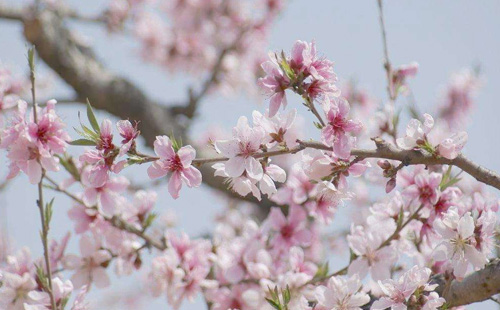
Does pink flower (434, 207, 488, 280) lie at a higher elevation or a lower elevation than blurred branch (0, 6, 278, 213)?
higher

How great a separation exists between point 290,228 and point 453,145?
3.61 ft

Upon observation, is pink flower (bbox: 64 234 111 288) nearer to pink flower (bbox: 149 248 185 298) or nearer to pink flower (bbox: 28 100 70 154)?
pink flower (bbox: 149 248 185 298)

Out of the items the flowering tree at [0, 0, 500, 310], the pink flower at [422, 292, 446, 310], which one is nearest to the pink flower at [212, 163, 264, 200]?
the flowering tree at [0, 0, 500, 310]

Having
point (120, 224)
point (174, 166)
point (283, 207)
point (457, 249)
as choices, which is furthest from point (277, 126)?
point (283, 207)

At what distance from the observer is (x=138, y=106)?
3859mm

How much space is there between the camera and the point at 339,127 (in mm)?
1430

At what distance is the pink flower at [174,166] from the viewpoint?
56.2 inches

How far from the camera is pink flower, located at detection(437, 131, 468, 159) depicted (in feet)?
4.65

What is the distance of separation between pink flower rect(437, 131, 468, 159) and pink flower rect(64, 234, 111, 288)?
125 centimetres

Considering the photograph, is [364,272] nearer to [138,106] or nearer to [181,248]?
[181,248]

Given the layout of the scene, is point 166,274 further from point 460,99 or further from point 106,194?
point 460,99

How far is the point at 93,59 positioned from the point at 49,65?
0.43 m

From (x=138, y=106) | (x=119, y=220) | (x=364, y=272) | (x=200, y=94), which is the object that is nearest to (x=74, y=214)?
(x=119, y=220)

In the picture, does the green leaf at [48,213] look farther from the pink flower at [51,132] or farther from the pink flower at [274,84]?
the pink flower at [274,84]
